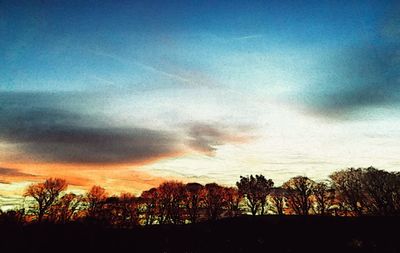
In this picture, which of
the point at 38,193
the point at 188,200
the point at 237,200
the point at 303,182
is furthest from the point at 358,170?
the point at 38,193

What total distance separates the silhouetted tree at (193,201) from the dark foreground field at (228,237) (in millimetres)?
62799

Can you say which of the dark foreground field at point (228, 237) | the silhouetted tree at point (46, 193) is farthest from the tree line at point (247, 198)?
the dark foreground field at point (228, 237)

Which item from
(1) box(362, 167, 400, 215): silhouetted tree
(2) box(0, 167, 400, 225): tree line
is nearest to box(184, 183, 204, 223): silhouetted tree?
(2) box(0, 167, 400, 225): tree line

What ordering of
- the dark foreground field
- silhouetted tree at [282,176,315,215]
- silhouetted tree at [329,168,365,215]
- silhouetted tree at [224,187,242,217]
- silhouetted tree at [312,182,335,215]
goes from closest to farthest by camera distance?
the dark foreground field
silhouetted tree at [329,168,365,215]
silhouetted tree at [312,182,335,215]
silhouetted tree at [282,176,315,215]
silhouetted tree at [224,187,242,217]

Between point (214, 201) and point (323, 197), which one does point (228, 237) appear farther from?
point (214, 201)

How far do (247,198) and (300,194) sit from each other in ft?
67.0

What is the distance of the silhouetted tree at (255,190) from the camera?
96.8 m

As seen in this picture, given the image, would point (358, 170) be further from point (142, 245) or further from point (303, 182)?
point (142, 245)

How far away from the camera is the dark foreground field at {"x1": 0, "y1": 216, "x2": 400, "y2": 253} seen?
1543cm

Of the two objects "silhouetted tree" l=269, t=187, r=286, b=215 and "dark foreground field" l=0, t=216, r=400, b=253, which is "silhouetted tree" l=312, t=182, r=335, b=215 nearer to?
"silhouetted tree" l=269, t=187, r=286, b=215

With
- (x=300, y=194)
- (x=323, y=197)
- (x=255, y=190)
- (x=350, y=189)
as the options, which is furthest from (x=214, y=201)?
(x=350, y=189)

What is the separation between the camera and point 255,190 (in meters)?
99.4

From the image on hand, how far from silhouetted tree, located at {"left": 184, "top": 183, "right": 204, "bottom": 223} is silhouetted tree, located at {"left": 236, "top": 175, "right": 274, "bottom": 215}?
1594 centimetres

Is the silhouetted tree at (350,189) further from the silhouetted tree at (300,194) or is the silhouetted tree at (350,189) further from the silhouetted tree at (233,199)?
the silhouetted tree at (233,199)
